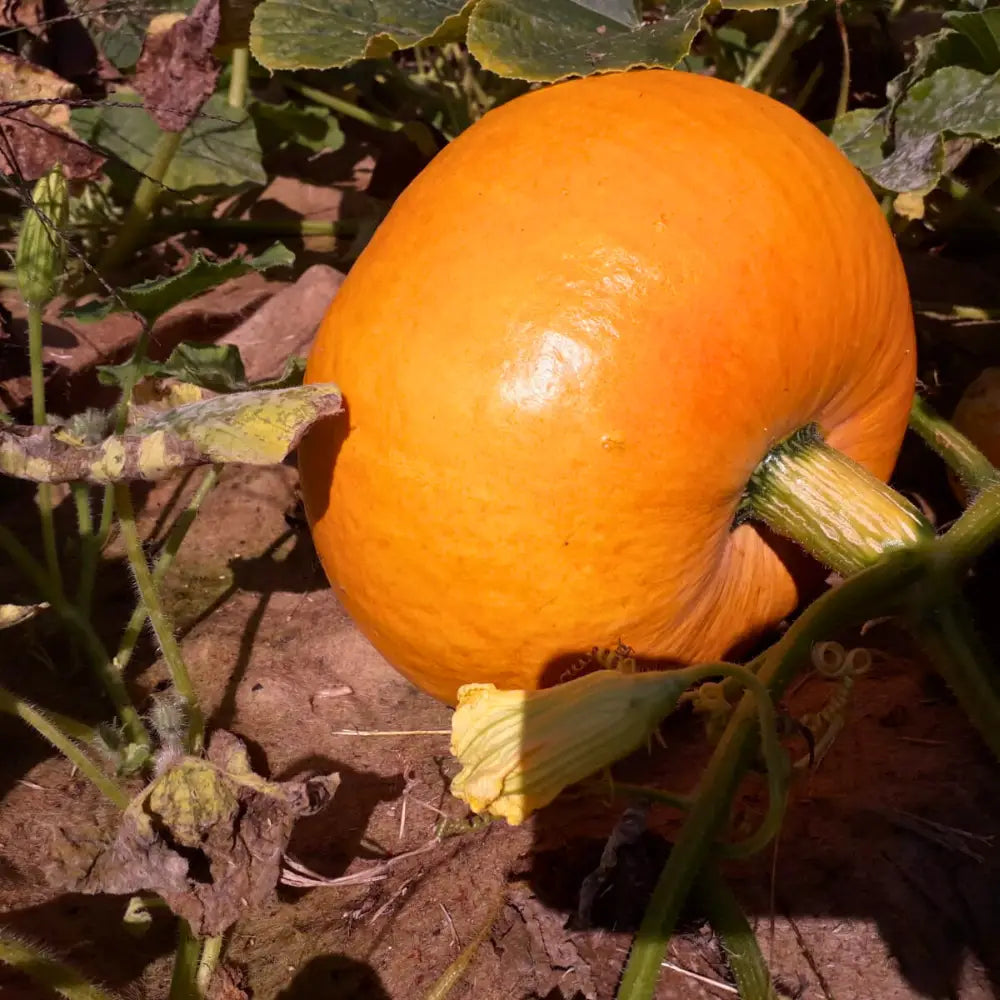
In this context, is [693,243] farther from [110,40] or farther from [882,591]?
[110,40]

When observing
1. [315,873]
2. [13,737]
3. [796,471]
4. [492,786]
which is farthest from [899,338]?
[13,737]

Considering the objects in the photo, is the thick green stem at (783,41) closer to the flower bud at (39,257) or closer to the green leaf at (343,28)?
the green leaf at (343,28)

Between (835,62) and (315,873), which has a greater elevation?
(835,62)

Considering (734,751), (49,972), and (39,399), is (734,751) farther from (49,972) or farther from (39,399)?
(39,399)

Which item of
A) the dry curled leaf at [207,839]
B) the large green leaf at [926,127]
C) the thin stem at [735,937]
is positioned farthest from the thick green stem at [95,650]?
the large green leaf at [926,127]

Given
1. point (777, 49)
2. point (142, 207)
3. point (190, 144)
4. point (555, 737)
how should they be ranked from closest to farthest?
point (555, 737) → point (777, 49) → point (142, 207) → point (190, 144)

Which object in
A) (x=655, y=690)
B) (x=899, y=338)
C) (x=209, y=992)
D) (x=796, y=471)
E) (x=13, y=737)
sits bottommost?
(x=13, y=737)

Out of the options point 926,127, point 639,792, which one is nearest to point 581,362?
point 639,792
